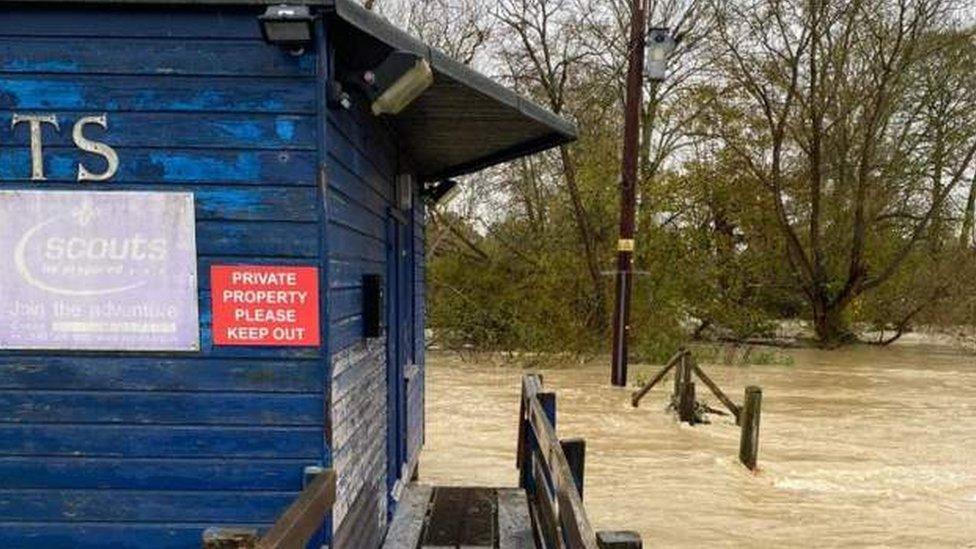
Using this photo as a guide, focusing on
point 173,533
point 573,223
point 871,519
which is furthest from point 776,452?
point 573,223

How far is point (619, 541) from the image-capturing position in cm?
232

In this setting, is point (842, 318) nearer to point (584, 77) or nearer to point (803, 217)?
point (803, 217)

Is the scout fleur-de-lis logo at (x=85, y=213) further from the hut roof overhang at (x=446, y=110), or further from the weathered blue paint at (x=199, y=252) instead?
the hut roof overhang at (x=446, y=110)

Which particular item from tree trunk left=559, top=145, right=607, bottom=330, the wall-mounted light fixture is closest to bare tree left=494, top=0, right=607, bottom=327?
tree trunk left=559, top=145, right=607, bottom=330

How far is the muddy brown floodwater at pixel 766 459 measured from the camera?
734 cm

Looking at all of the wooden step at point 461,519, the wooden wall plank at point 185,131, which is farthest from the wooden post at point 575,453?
the wooden wall plank at point 185,131

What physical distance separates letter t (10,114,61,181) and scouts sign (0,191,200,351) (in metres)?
0.10

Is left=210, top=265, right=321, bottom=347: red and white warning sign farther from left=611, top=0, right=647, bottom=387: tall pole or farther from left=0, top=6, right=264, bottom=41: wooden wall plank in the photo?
left=611, top=0, right=647, bottom=387: tall pole

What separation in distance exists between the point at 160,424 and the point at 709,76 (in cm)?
2374

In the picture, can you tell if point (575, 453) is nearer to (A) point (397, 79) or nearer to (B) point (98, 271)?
(A) point (397, 79)

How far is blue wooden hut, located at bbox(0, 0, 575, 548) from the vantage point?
3266 millimetres

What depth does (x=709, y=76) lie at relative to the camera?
24.5 meters

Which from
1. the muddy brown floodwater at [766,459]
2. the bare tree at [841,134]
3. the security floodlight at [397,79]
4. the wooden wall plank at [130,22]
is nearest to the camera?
the wooden wall plank at [130,22]

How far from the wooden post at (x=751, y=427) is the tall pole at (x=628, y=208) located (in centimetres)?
535
